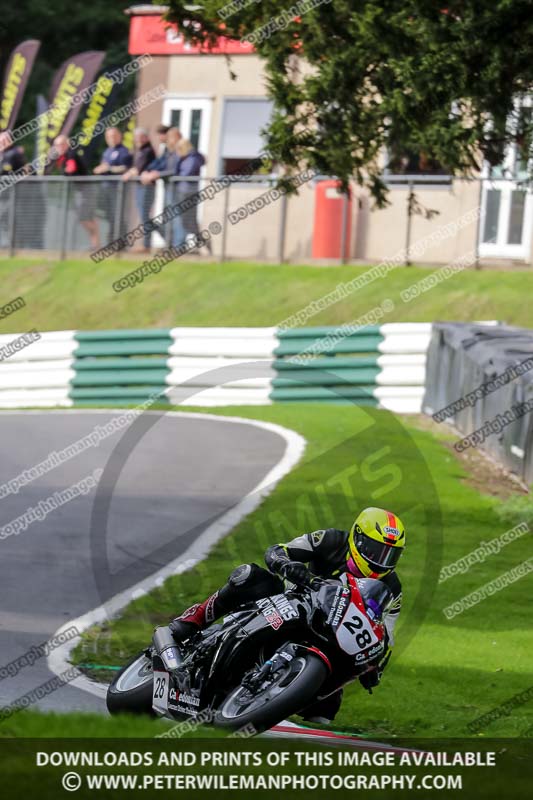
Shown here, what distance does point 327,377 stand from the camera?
19891 millimetres

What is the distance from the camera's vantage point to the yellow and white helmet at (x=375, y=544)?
7293mm

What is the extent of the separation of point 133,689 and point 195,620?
494mm

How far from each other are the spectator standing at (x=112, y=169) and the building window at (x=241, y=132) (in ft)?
13.4

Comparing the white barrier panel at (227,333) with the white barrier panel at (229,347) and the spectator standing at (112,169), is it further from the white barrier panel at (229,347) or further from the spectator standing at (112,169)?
the spectator standing at (112,169)

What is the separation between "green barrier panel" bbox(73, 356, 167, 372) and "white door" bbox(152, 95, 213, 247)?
32.2ft

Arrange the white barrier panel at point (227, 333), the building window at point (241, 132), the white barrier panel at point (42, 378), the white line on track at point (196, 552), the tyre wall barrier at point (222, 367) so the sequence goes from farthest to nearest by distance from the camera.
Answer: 1. the building window at point (241, 132)
2. the white barrier panel at point (42, 378)
3. the white barrier panel at point (227, 333)
4. the tyre wall barrier at point (222, 367)
5. the white line on track at point (196, 552)

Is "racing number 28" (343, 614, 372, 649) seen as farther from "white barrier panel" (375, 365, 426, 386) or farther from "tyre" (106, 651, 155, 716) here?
"white barrier panel" (375, 365, 426, 386)

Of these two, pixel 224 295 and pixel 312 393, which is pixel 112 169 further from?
pixel 312 393

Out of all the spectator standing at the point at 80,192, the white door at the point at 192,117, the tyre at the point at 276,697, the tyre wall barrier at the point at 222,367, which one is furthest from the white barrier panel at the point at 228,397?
the tyre at the point at 276,697

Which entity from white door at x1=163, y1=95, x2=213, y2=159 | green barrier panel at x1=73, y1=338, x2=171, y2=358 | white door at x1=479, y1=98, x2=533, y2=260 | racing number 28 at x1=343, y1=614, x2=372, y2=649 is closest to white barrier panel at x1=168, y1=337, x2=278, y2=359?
green barrier panel at x1=73, y1=338, x2=171, y2=358

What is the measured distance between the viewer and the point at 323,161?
14523 millimetres

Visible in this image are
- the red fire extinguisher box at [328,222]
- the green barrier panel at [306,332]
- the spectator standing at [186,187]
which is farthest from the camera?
the red fire extinguisher box at [328,222]

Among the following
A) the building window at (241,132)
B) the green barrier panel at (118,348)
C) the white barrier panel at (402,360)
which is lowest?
the green barrier panel at (118,348)

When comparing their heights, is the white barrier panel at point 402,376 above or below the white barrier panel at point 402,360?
below
